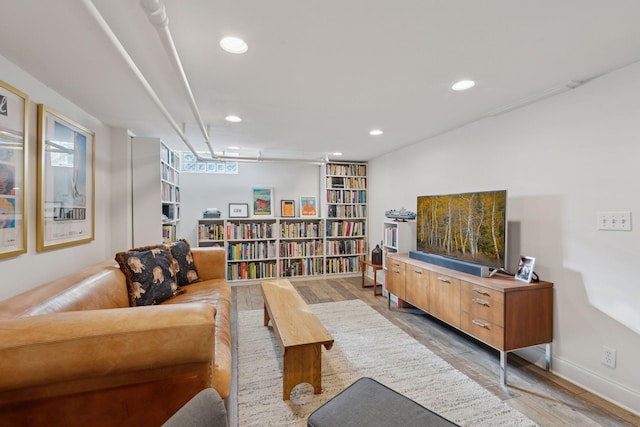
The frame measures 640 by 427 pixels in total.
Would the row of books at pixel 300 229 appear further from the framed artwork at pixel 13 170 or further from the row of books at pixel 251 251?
the framed artwork at pixel 13 170

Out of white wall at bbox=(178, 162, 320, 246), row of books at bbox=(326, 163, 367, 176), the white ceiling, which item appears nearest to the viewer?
the white ceiling

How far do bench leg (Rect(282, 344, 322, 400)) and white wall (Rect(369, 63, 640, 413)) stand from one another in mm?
1852

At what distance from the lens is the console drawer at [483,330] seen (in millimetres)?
2025

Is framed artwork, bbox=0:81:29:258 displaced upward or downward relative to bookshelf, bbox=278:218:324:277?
upward

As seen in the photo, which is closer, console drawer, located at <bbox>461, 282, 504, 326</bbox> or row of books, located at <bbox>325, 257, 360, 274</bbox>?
console drawer, located at <bbox>461, 282, 504, 326</bbox>

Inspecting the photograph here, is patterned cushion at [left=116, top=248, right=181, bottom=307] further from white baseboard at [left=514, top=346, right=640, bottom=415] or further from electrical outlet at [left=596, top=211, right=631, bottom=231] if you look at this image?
electrical outlet at [left=596, top=211, right=631, bottom=231]

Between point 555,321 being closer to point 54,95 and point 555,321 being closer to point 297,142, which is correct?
point 297,142

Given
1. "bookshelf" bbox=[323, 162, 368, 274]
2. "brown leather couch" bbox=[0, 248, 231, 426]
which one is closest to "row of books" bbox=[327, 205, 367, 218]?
"bookshelf" bbox=[323, 162, 368, 274]

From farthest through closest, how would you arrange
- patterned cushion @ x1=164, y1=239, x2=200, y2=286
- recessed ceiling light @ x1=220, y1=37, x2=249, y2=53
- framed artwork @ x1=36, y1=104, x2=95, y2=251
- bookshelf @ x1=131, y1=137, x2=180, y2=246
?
bookshelf @ x1=131, y1=137, x2=180, y2=246, patterned cushion @ x1=164, y1=239, x2=200, y2=286, framed artwork @ x1=36, y1=104, x2=95, y2=251, recessed ceiling light @ x1=220, y1=37, x2=249, y2=53

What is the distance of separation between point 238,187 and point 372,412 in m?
4.28

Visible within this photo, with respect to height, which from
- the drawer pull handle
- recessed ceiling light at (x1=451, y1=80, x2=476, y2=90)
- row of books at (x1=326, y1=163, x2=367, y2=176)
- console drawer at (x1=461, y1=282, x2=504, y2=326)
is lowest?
the drawer pull handle

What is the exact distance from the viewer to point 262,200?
4926 millimetres

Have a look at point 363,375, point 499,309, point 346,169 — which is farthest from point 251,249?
point 499,309

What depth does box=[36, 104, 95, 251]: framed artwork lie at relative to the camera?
1.96 m
